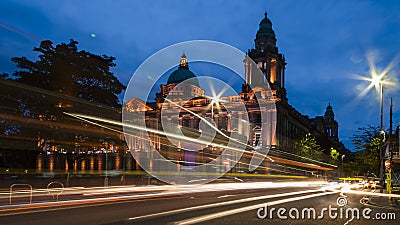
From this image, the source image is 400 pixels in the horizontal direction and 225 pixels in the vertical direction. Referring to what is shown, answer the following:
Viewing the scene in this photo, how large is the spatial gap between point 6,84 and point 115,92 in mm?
23842

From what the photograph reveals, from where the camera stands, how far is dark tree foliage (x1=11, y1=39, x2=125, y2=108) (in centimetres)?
3756

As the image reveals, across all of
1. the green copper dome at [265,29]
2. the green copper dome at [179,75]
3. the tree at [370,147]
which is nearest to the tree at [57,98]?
the tree at [370,147]

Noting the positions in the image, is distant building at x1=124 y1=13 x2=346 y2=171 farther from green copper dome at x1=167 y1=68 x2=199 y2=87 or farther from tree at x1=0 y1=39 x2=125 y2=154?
tree at x1=0 y1=39 x2=125 y2=154

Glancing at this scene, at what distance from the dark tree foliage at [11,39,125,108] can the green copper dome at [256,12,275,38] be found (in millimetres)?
82318

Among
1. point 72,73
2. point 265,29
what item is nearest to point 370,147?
point 72,73

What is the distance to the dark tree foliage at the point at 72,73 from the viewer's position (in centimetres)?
3756

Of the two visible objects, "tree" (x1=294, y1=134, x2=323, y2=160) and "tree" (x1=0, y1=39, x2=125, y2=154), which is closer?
"tree" (x1=0, y1=39, x2=125, y2=154)

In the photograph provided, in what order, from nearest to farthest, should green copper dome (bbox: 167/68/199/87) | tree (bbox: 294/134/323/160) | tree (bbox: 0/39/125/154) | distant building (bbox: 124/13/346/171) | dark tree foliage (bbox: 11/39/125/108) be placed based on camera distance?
tree (bbox: 0/39/125/154), dark tree foliage (bbox: 11/39/125/108), tree (bbox: 294/134/323/160), distant building (bbox: 124/13/346/171), green copper dome (bbox: 167/68/199/87)

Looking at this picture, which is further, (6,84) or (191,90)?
(191,90)

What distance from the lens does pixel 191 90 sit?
92.4 m

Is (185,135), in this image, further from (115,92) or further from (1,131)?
(115,92)

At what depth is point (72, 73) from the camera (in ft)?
133

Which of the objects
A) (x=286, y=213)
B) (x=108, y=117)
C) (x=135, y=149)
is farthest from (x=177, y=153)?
(x=286, y=213)

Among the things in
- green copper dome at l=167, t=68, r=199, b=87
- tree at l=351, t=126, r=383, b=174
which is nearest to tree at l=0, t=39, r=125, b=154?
tree at l=351, t=126, r=383, b=174
